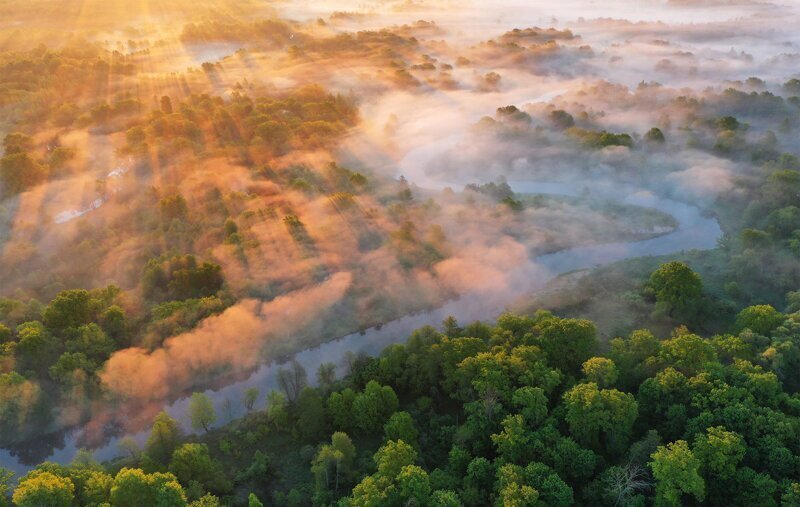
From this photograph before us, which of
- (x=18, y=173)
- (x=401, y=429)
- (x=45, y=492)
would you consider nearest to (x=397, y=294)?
(x=401, y=429)

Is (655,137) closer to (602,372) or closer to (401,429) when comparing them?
(602,372)


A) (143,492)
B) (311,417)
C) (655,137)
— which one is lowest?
(311,417)

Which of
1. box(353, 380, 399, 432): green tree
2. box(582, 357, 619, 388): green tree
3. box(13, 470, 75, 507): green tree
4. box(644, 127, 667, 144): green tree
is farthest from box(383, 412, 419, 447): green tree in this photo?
box(644, 127, 667, 144): green tree

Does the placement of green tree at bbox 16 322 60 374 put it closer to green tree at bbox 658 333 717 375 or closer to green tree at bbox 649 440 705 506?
green tree at bbox 649 440 705 506

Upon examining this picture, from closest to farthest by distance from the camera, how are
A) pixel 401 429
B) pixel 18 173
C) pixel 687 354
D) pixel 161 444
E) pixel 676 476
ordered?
Answer: pixel 676 476, pixel 161 444, pixel 401 429, pixel 687 354, pixel 18 173

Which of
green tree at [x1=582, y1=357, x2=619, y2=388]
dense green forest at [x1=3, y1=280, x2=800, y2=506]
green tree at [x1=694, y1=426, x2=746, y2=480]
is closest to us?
dense green forest at [x1=3, y1=280, x2=800, y2=506]

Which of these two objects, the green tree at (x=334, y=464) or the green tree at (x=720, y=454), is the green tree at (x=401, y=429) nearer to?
the green tree at (x=334, y=464)

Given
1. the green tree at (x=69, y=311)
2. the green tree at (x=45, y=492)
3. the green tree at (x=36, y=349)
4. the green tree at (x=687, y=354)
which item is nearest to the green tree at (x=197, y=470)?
the green tree at (x=45, y=492)
